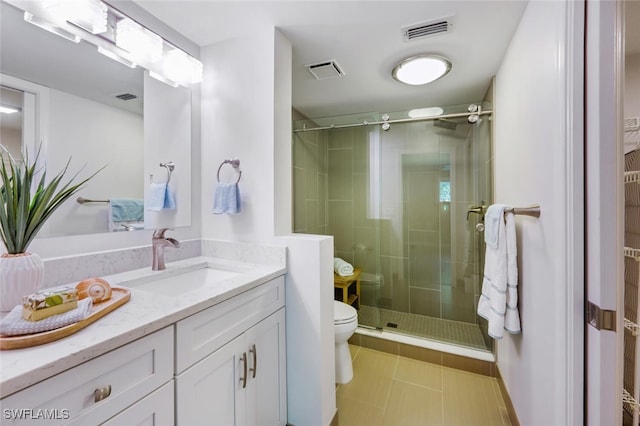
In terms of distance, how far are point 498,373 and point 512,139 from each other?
1.61 metres

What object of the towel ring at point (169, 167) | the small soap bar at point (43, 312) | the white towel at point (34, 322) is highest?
the towel ring at point (169, 167)

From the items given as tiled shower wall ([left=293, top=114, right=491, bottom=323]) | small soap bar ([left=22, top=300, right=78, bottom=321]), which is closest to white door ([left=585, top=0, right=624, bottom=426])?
small soap bar ([left=22, top=300, right=78, bottom=321])

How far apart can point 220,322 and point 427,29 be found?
1829mm

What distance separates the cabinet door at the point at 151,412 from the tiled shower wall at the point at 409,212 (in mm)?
1800

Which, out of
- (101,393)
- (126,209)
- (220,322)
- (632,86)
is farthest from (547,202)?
(126,209)

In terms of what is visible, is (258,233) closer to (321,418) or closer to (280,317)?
(280,317)

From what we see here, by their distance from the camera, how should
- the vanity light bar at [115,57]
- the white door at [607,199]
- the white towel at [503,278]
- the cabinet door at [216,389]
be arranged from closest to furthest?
the white door at [607,199]
the cabinet door at [216,389]
the vanity light bar at [115,57]
the white towel at [503,278]

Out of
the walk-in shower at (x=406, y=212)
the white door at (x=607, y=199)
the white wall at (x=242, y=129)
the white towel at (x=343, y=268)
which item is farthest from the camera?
the white towel at (x=343, y=268)

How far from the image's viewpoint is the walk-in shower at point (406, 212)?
2.48m

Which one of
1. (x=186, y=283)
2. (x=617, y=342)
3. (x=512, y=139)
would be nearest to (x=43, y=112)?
(x=186, y=283)

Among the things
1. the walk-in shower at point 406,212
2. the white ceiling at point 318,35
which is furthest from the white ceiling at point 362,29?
the walk-in shower at point 406,212

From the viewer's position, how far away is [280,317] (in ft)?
4.51

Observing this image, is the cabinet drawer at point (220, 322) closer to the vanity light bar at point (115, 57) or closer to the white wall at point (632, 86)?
the vanity light bar at point (115, 57)

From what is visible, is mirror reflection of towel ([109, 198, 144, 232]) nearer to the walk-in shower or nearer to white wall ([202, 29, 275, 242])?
white wall ([202, 29, 275, 242])
